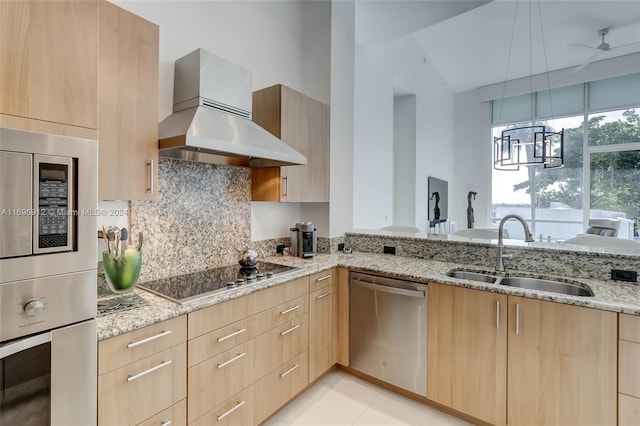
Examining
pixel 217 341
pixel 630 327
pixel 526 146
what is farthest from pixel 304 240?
pixel 526 146

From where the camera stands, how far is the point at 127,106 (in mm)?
1545

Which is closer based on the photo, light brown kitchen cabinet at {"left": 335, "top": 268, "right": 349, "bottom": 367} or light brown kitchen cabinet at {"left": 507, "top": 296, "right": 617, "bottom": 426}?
light brown kitchen cabinet at {"left": 507, "top": 296, "right": 617, "bottom": 426}

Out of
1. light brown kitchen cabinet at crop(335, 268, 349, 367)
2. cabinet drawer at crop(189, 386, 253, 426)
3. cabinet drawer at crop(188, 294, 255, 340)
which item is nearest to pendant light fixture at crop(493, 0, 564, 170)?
light brown kitchen cabinet at crop(335, 268, 349, 367)

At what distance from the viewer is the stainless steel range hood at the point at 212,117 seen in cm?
167

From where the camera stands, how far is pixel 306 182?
8.71ft

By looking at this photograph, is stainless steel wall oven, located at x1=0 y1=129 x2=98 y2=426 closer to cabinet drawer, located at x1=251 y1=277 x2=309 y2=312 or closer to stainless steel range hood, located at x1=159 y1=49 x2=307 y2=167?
stainless steel range hood, located at x1=159 y1=49 x2=307 y2=167

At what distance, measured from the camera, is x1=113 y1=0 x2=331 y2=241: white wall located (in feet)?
6.57

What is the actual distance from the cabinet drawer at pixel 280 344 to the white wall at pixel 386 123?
1.89m

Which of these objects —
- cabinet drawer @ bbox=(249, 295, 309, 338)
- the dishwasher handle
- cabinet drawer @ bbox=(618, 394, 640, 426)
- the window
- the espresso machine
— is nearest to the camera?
cabinet drawer @ bbox=(618, 394, 640, 426)

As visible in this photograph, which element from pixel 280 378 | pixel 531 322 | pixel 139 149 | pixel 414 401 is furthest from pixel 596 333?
pixel 139 149

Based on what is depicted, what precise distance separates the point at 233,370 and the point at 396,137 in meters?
4.68

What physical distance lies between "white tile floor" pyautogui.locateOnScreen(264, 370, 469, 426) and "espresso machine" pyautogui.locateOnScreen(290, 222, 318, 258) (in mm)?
1037

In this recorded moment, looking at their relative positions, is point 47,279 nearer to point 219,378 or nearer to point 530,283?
point 219,378

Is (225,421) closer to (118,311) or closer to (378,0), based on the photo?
(118,311)
